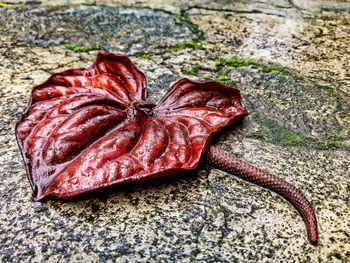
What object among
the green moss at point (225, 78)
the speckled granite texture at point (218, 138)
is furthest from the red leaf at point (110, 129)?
the green moss at point (225, 78)

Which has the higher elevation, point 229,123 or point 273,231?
point 229,123

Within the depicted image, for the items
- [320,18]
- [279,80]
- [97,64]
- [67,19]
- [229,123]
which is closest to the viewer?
[229,123]

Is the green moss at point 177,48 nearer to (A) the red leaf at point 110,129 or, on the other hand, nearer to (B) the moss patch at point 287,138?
(A) the red leaf at point 110,129

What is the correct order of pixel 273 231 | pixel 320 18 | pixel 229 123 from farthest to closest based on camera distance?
pixel 320 18
pixel 229 123
pixel 273 231

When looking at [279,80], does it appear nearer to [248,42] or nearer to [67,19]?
[248,42]

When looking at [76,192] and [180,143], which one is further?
[180,143]

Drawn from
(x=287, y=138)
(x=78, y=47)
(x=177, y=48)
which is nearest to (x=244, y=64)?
(x=177, y=48)

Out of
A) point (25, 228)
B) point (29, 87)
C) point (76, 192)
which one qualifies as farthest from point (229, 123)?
point (29, 87)
